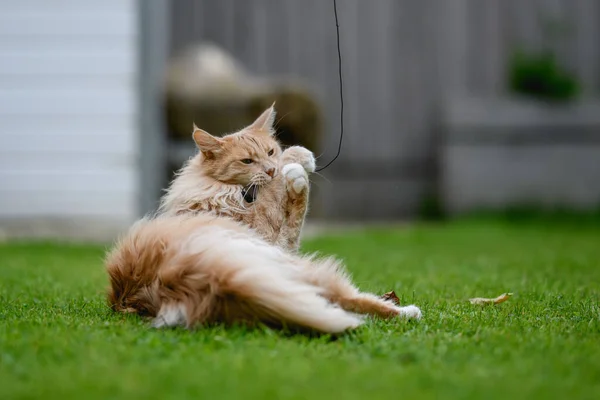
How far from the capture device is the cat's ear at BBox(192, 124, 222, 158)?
3461 mm

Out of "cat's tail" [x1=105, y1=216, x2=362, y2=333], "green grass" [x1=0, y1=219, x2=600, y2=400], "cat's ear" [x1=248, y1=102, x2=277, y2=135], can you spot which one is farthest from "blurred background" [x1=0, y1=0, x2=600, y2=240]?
"cat's tail" [x1=105, y1=216, x2=362, y2=333]

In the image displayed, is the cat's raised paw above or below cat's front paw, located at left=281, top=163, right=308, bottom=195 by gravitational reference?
below

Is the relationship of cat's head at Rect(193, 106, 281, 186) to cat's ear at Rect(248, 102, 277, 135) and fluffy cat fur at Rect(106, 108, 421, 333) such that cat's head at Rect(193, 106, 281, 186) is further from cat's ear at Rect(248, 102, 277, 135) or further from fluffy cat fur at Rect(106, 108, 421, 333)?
cat's ear at Rect(248, 102, 277, 135)

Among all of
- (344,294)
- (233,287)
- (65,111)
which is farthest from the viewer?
(65,111)

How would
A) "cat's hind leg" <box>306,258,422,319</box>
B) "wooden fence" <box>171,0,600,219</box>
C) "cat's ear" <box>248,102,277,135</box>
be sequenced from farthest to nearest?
"wooden fence" <box>171,0,600,219</box>, "cat's ear" <box>248,102,277,135</box>, "cat's hind leg" <box>306,258,422,319</box>

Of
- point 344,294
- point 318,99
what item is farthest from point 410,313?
point 318,99

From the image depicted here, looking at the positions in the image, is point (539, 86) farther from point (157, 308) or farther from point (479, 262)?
point (157, 308)

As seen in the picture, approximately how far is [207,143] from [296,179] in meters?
0.50

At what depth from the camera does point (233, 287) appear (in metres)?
2.54

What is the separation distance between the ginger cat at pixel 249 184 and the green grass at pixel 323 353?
1.95 ft

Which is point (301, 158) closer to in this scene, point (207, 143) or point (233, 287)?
Result: point (207, 143)

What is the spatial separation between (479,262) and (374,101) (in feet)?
15.8

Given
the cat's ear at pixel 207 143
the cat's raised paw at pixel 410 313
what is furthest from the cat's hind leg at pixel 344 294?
the cat's ear at pixel 207 143

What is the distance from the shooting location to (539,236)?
783cm
